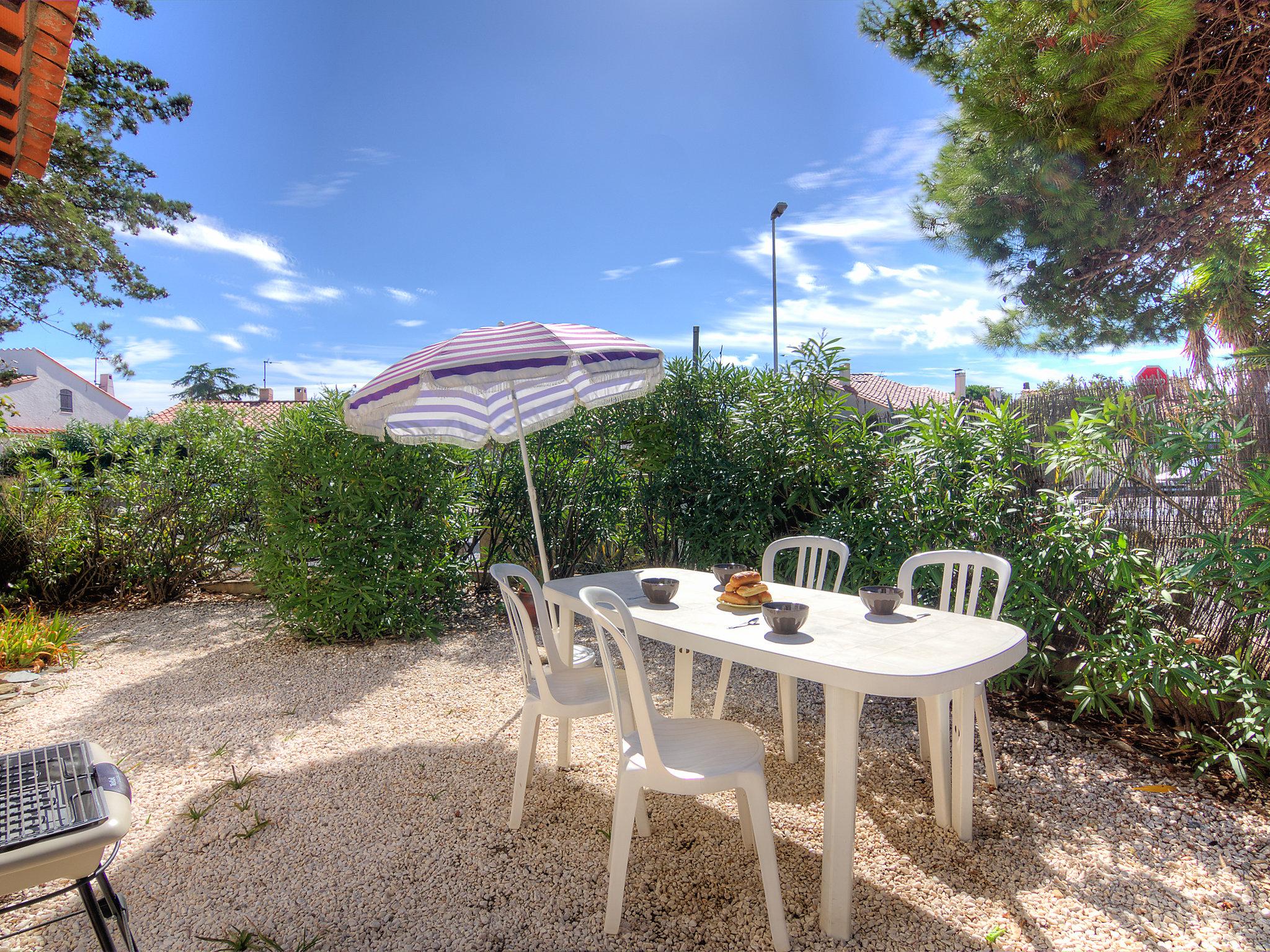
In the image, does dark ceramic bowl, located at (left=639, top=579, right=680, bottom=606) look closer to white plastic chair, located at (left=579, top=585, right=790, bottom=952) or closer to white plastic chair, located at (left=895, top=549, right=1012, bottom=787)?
white plastic chair, located at (left=579, top=585, right=790, bottom=952)

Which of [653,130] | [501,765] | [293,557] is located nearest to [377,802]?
[501,765]

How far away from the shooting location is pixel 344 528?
462cm

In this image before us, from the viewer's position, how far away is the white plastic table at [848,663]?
5.36ft

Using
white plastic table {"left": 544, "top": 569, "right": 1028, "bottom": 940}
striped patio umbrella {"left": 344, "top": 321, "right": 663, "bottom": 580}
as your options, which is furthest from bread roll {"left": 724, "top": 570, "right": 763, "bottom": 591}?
striped patio umbrella {"left": 344, "top": 321, "right": 663, "bottom": 580}

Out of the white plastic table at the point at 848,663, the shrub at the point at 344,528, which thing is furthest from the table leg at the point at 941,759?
the shrub at the point at 344,528

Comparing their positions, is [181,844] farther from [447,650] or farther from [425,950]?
[447,650]

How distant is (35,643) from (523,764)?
4.14 m

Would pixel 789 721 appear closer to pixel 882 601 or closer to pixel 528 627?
pixel 882 601

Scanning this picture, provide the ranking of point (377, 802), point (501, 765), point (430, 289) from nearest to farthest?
1. point (377, 802)
2. point (501, 765)
3. point (430, 289)

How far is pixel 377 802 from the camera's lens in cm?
249

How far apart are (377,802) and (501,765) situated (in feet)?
1.69

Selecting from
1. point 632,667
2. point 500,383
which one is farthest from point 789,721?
point 500,383

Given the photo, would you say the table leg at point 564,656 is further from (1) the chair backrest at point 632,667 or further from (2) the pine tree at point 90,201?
(2) the pine tree at point 90,201

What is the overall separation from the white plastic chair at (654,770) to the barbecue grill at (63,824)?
3.54 ft
